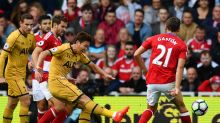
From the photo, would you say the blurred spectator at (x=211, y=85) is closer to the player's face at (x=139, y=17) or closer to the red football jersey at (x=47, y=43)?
the player's face at (x=139, y=17)

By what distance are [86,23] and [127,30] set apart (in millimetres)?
995

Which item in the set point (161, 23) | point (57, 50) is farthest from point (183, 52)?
point (161, 23)

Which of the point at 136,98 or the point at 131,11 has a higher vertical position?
the point at 131,11

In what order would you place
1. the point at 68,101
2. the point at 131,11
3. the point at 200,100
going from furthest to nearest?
the point at 131,11 < the point at 200,100 < the point at 68,101

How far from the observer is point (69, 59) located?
1638 centimetres

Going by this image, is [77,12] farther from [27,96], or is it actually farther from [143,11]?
[27,96]

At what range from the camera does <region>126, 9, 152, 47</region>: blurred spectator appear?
72.9 ft

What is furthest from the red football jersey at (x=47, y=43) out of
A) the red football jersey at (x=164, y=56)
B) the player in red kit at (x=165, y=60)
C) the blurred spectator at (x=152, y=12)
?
the blurred spectator at (x=152, y=12)

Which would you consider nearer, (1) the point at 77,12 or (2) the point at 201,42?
(2) the point at 201,42

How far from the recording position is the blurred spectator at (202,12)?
22281 mm

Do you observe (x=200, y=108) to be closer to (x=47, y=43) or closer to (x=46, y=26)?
(x=47, y=43)

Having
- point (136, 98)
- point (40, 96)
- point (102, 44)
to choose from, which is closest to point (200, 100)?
point (136, 98)

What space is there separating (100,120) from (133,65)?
2728mm

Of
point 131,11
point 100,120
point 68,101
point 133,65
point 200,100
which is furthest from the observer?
point 131,11
